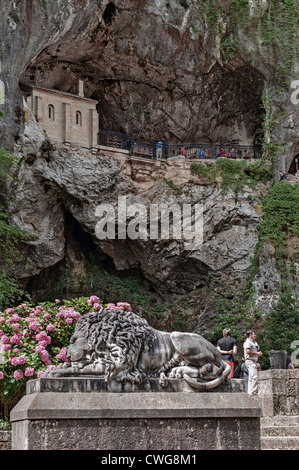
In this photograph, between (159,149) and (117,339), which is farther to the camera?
(159,149)

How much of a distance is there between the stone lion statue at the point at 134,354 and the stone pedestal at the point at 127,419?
139 mm

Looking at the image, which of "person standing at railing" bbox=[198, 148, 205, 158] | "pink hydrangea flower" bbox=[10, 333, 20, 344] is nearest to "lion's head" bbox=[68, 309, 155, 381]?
"pink hydrangea flower" bbox=[10, 333, 20, 344]

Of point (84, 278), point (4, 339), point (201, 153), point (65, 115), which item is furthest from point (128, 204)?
point (4, 339)

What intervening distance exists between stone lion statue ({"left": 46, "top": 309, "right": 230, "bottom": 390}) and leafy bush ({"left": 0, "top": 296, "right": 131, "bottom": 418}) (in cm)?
347

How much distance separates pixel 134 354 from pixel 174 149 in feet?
78.0

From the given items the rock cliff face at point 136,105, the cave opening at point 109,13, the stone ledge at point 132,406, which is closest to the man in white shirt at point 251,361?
the stone ledge at point 132,406

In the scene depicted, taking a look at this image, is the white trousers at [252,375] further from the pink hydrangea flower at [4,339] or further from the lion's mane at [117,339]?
the lion's mane at [117,339]

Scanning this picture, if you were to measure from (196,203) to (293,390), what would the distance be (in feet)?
50.0

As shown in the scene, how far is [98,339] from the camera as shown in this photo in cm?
626

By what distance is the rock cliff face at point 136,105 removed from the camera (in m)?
23.8

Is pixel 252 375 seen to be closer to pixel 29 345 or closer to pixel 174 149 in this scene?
pixel 29 345

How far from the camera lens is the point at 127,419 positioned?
231 inches

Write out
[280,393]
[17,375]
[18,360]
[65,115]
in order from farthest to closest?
1. [65,115]
2. [280,393]
3. [17,375]
4. [18,360]

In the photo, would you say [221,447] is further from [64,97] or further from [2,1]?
[64,97]
